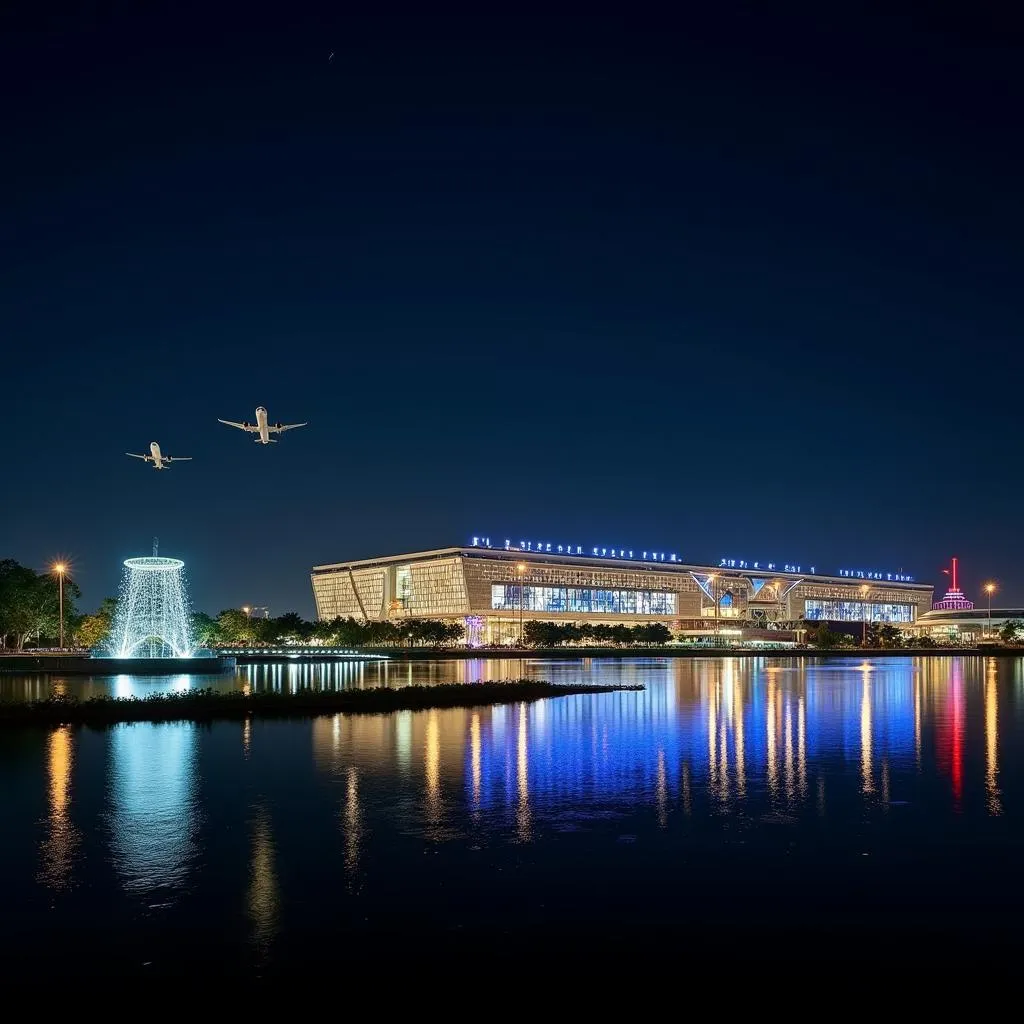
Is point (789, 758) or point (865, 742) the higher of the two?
point (789, 758)

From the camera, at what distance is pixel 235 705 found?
127 feet

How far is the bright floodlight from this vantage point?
250 feet

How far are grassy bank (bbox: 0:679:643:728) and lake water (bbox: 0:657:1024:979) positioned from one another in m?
4.19

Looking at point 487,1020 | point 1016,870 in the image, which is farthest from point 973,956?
point 487,1020

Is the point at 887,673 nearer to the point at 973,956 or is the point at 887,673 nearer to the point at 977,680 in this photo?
the point at 977,680

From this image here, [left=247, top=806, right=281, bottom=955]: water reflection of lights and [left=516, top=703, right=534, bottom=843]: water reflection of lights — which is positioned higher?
[left=247, top=806, right=281, bottom=955]: water reflection of lights

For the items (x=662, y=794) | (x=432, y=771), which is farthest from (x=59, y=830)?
(x=662, y=794)

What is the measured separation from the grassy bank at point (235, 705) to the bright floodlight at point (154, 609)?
3776cm

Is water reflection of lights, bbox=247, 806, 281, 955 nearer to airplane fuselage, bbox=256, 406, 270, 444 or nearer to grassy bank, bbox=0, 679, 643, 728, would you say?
grassy bank, bbox=0, 679, 643, 728

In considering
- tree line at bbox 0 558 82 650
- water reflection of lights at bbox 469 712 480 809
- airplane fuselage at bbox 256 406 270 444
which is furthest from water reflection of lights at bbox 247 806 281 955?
tree line at bbox 0 558 82 650

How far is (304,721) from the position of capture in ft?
117

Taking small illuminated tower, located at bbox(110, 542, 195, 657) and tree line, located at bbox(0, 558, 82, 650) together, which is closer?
small illuminated tower, located at bbox(110, 542, 195, 657)

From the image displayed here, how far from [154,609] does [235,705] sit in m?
42.7

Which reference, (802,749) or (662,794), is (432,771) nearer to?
(662,794)
